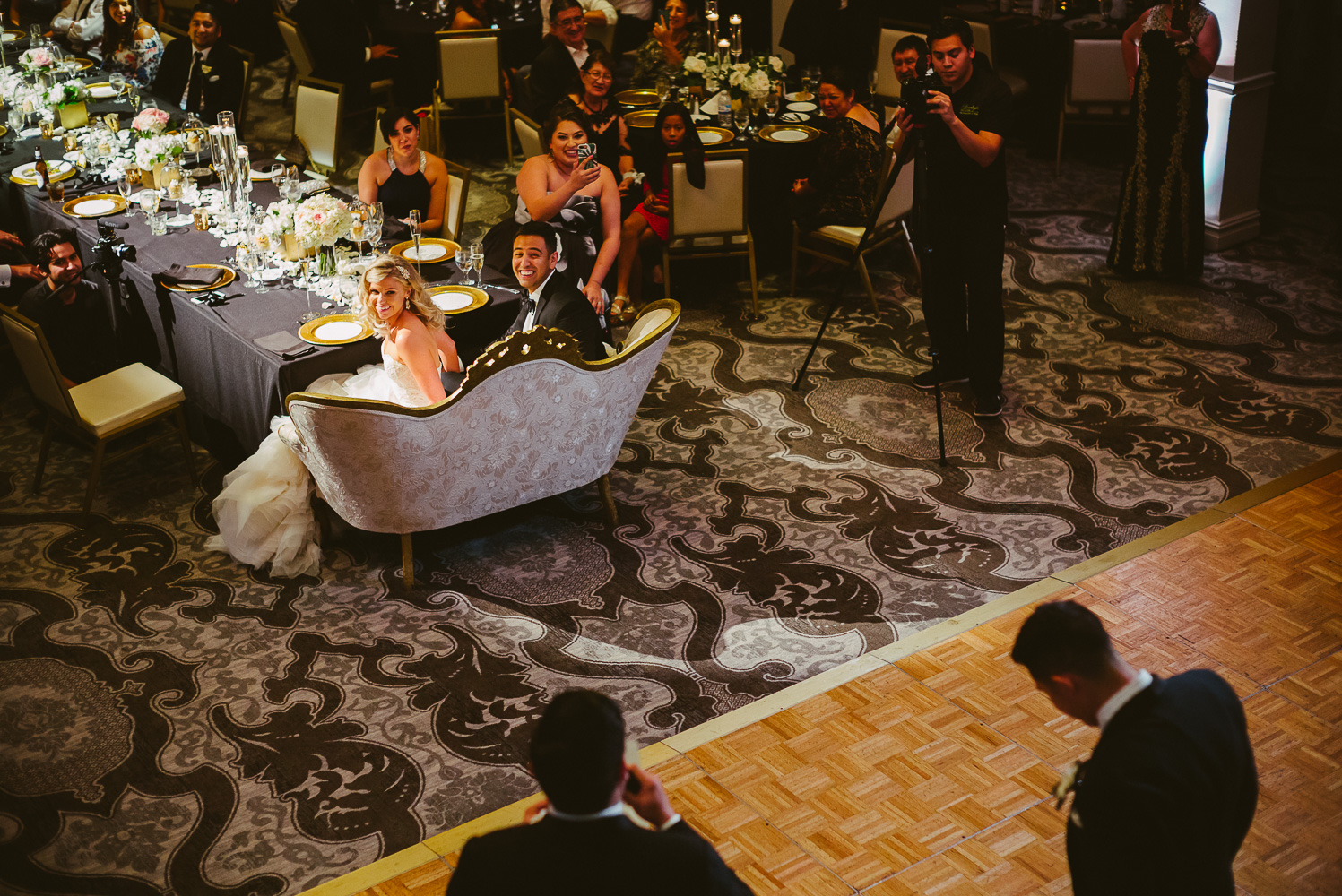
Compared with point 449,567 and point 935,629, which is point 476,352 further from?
point 935,629

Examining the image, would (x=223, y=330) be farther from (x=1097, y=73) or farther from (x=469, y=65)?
(x=1097, y=73)

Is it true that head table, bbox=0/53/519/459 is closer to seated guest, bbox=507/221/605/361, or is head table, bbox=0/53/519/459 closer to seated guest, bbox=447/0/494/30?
seated guest, bbox=507/221/605/361

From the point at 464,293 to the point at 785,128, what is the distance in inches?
102

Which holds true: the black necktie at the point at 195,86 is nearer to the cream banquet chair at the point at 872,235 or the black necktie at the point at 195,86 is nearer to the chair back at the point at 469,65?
the chair back at the point at 469,65

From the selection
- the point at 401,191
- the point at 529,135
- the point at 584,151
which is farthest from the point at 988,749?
the point at 529,135

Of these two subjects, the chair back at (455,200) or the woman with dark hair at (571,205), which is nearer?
the woman with dark hair at (571,205)

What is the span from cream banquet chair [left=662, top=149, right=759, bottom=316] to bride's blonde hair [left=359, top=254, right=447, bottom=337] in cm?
207

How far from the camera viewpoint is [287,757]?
12.5 feet

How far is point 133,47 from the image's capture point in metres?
8.23

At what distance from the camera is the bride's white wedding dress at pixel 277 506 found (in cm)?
466

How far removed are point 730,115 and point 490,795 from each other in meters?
4.64

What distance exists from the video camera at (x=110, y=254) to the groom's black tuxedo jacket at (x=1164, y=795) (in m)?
4.72

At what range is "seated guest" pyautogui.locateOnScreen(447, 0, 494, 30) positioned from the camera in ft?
29.2

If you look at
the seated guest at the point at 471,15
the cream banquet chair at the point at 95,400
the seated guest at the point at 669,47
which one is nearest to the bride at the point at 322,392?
the cream banquet chair at the point at 95,400
